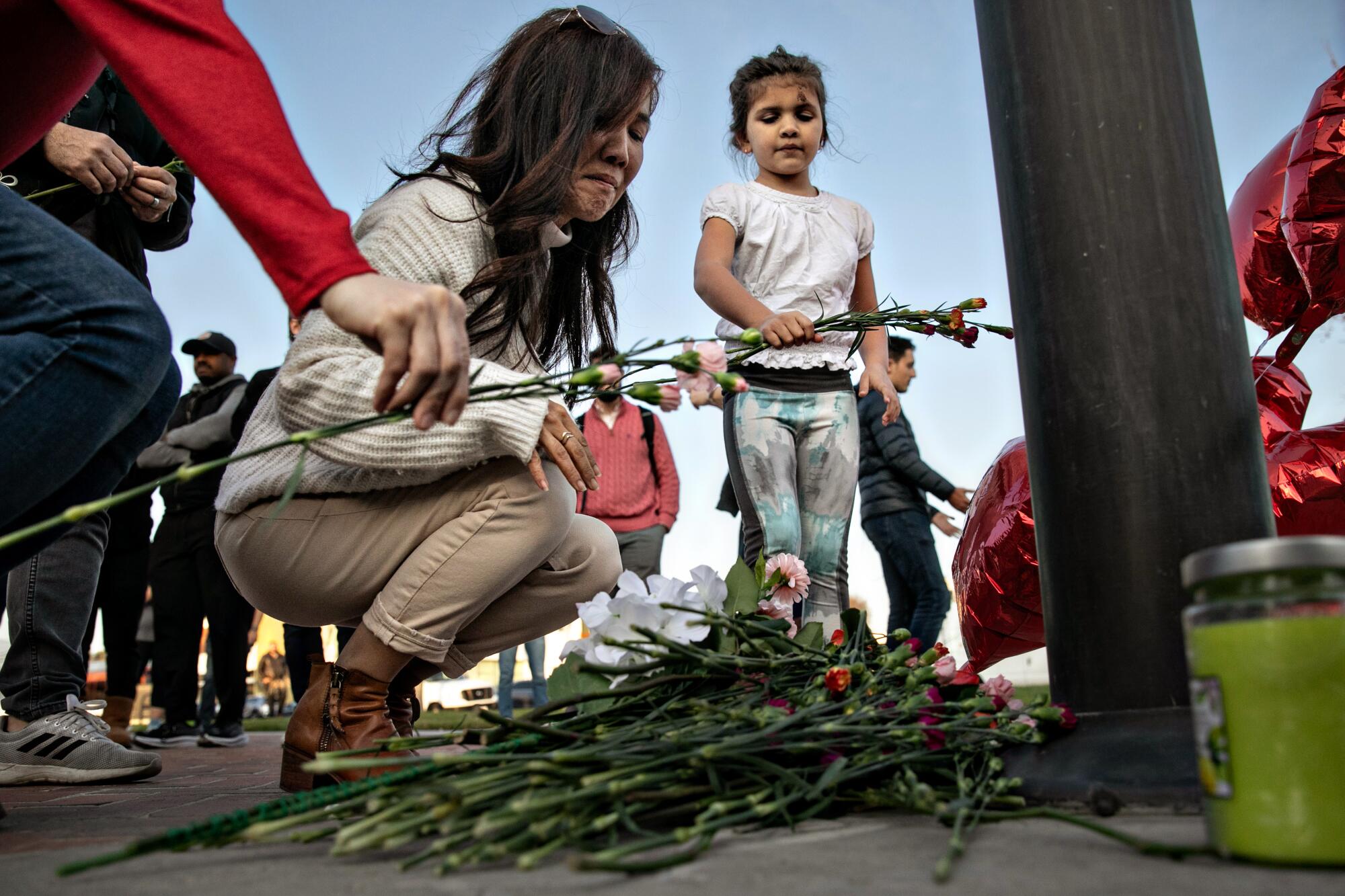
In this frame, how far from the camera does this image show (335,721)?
1.79 m

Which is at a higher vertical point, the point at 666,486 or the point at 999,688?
the point at 666,486

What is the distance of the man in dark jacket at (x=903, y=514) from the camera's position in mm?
5094

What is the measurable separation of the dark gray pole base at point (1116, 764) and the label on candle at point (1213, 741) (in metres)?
0.30

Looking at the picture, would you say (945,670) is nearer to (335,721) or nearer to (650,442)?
(335,721)

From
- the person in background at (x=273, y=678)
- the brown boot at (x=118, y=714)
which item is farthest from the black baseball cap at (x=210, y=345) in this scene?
the person in background at (x=273, y=678)

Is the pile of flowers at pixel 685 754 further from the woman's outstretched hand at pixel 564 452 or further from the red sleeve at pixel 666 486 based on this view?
the red sleeve at pixel 666 486

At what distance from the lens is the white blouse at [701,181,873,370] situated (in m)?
3.11

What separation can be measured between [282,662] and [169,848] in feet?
49.8

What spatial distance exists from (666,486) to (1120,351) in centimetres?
427

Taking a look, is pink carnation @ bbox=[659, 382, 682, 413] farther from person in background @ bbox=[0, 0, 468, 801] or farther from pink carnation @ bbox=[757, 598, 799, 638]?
pink carnation @ bbox=[757, 598, 799, 638]

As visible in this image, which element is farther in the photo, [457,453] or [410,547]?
[410,547]

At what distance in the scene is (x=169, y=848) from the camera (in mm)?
1055

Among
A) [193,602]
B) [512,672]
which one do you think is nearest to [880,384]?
[193,602]

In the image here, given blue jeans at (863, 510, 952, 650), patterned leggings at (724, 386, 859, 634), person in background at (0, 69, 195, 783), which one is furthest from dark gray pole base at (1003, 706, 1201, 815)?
A: blue jeans at (863, 510, 952, 650)
